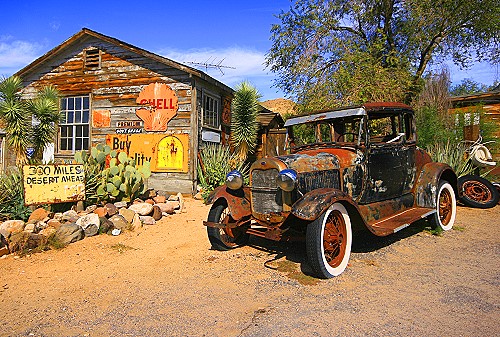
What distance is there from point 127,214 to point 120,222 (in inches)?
15.3

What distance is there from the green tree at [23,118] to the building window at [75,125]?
3.24 meters

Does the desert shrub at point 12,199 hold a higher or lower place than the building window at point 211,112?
lower

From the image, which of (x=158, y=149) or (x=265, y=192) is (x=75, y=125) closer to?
(x=158, y=149)

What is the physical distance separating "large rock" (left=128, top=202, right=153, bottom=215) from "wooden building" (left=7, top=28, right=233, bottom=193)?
2843mm

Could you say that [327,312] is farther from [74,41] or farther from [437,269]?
[74,41]

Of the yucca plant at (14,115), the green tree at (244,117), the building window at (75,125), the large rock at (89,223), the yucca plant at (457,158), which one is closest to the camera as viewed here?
the large rock at (89,223)

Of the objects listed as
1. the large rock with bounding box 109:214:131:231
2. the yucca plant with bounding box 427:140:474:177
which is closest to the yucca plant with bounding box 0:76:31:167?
the large rock with bounding box 109:214:131:231

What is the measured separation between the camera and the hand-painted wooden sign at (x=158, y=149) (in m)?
10.7

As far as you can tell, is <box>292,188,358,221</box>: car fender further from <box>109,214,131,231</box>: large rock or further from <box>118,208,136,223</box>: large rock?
<box>118,208,136,223</box>: large rock

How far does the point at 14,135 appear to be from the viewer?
8383 mm

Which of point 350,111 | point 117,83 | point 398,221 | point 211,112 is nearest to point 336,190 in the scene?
point 398,221

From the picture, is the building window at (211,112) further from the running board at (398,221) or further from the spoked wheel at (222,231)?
the running board at (398,221)

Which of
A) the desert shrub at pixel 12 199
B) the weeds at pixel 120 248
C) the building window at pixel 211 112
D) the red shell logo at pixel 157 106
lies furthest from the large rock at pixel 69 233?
the building window at pixel 211 112

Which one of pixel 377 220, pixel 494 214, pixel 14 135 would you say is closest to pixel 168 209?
pixel 14 135
